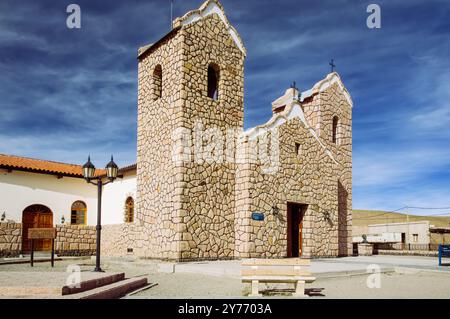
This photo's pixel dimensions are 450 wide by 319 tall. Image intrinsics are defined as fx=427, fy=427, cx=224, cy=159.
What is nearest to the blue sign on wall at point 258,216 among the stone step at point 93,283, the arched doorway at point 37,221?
the stone step at point 93,283

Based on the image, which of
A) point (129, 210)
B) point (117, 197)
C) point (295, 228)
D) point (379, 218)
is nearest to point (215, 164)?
point (295, 228)

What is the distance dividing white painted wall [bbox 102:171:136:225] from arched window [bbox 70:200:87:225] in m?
0.94

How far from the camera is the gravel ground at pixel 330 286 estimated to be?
319 inches

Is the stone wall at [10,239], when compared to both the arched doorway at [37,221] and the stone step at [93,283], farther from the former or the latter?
the stone step at [93,283]

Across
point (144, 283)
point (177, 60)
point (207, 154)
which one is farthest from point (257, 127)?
point (144, 283)

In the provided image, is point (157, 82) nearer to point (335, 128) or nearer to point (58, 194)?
point (58, 194)

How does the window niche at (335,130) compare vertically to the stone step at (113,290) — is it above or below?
above

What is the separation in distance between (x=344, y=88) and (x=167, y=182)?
1068 centimetres

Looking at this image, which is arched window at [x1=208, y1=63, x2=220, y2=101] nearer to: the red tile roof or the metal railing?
the red tile roof

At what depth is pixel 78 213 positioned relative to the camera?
20.4 m

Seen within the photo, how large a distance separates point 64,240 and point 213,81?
9.89m
